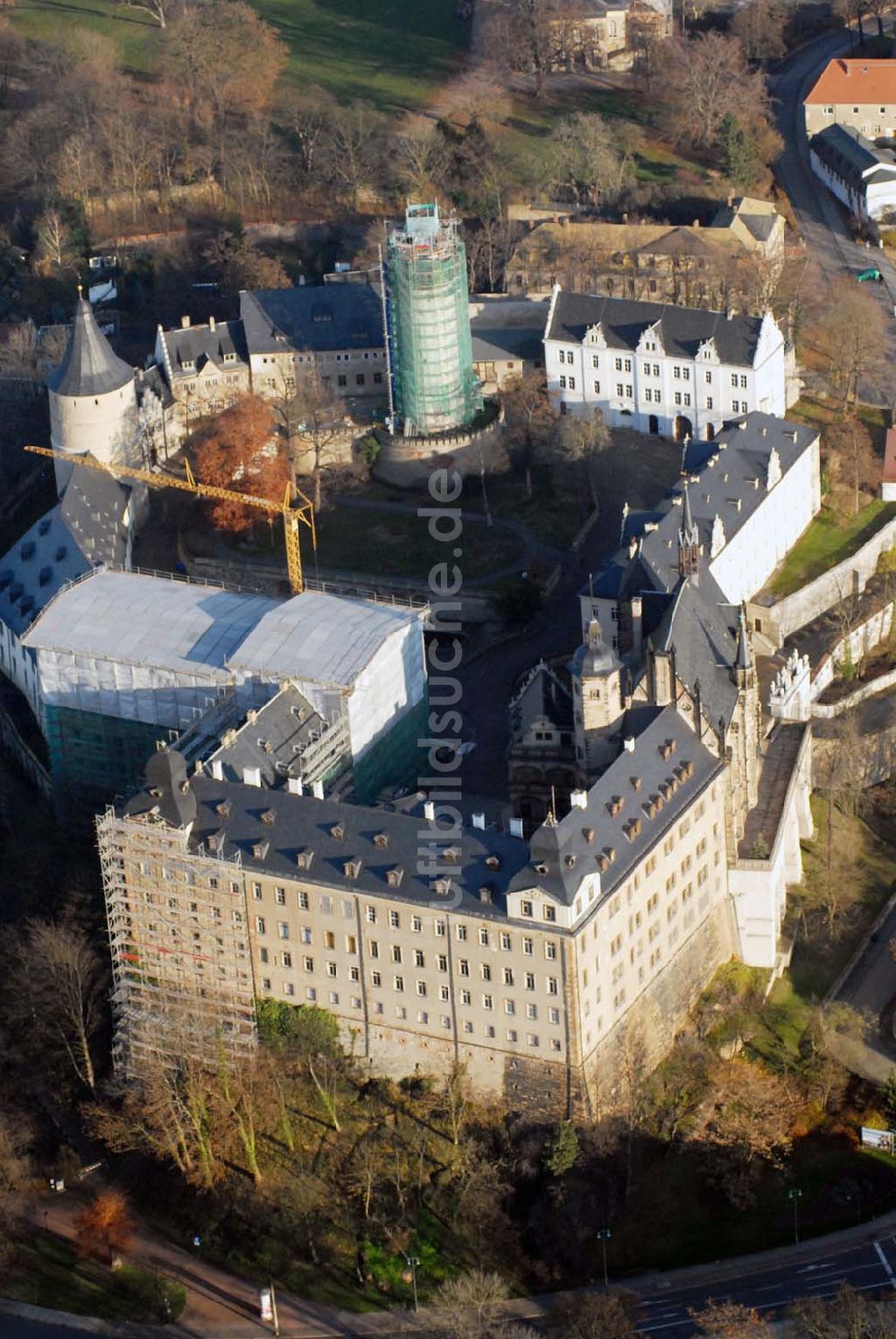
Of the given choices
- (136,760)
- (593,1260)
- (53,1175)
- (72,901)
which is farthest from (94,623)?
(593,1260)

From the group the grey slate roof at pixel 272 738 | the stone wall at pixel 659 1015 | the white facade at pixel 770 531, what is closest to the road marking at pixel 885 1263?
the stone wall at pixel 659 1015

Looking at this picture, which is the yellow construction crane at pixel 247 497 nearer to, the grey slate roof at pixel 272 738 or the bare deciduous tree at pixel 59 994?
the grey slate roof at pixel 272 738

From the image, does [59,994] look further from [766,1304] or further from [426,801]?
[766,1304]

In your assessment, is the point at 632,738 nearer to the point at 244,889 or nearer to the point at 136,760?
the point at 244,889

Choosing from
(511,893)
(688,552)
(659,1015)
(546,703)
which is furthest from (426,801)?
(688,552)

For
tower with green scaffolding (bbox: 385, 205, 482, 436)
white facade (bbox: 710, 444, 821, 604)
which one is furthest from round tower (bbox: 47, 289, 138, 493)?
white facade (bbox: 710, 444, 821, 604)

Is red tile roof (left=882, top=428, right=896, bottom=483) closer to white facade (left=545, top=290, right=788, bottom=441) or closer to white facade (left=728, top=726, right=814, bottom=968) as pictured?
A: white facade (left=545, top=290, right=788, bottom=441)
